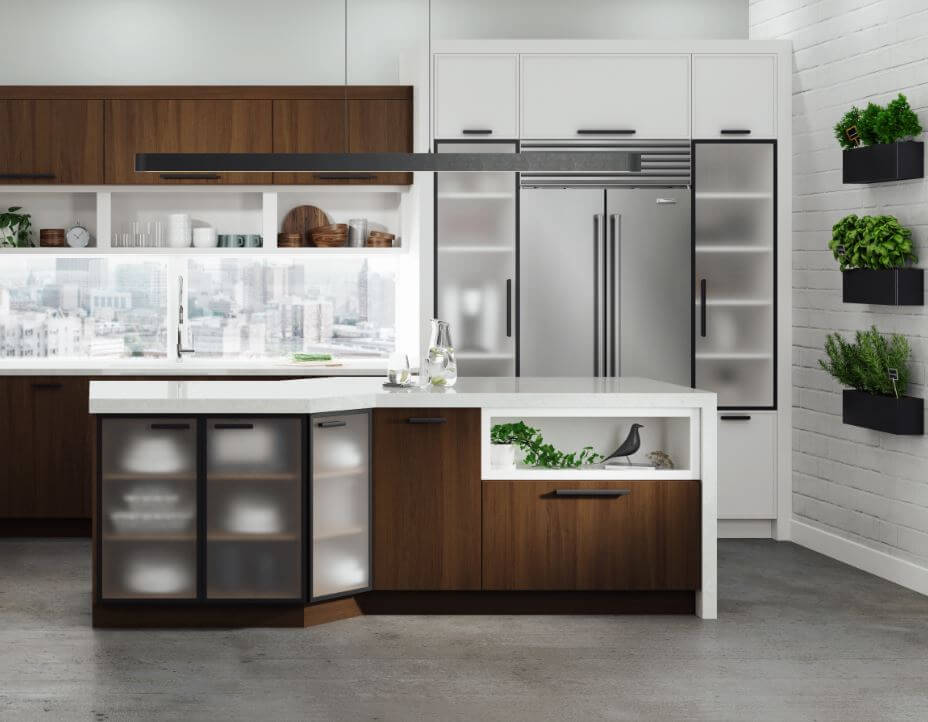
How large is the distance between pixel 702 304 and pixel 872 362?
3.99ft

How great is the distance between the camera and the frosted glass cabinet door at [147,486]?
4.20 metres

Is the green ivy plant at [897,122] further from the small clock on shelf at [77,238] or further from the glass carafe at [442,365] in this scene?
the small clock on shelf at [77,238]

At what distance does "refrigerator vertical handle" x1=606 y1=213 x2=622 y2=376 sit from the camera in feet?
19.8

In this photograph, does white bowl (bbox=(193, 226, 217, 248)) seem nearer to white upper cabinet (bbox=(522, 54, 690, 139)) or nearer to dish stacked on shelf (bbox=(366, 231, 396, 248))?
dish stacked on shelf (bbox=(366, 231, 396, 248))

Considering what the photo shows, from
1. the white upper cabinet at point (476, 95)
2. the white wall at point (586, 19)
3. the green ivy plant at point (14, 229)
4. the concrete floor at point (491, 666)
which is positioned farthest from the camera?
the white wall at point (586, 19)

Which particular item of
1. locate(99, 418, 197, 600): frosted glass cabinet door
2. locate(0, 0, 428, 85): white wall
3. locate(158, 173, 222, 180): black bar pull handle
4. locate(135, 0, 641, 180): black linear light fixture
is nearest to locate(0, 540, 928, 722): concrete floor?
locate(99, 418, 197, 600): frosted glass cabinet door

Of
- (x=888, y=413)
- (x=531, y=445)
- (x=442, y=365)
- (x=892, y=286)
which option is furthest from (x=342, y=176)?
(x=888, y=413)

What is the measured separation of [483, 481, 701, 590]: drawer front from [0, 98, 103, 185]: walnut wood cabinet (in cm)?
347

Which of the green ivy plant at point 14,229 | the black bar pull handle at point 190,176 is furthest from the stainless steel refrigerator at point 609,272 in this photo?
the green ivy plant at point 14,229

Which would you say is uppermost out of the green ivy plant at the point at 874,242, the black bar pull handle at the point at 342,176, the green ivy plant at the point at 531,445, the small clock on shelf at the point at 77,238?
the black bar pull handle at the point at 342,176

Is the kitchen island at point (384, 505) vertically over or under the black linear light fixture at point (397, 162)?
under

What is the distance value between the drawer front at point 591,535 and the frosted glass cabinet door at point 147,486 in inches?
47.4

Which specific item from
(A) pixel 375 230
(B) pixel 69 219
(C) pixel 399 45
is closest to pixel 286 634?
(A) pixel 375 230

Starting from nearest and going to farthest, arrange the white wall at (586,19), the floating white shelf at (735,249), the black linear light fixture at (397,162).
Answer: the black linear light fixture at (397,162) < the floating white shelf at (735,249) < the white wall at (586,19)
